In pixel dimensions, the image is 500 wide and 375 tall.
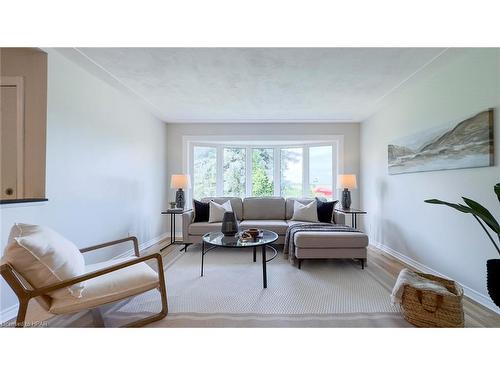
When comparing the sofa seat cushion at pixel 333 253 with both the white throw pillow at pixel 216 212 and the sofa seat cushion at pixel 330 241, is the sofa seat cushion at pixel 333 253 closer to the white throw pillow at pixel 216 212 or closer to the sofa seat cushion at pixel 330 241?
the sofa seat cushion at pixel 330 241

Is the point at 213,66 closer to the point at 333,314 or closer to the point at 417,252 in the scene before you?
the point at 333,314

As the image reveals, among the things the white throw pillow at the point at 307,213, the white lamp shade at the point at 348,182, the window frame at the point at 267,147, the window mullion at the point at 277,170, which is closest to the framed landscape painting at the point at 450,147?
the white lamp shade at the point at 348,182

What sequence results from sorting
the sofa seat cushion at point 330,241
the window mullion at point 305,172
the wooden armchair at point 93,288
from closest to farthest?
1. the wooden armchair at point 93,288
2. the sofa seat cushion at point 330,241
3. the window mullion at point 305,172

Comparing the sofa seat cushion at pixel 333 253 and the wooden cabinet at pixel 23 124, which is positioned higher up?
the wooden cabinet at pixel 23 124

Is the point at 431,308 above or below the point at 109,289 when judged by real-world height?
below

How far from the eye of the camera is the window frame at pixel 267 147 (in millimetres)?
4590

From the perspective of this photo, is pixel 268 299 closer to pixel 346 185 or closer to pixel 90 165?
pixel 90 165

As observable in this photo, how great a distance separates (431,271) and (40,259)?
3685 mm

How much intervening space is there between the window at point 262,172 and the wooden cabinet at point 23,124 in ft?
12.2

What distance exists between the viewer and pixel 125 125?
10.7 feet

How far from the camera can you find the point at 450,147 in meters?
2.27

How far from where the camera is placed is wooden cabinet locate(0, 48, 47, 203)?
2051mm

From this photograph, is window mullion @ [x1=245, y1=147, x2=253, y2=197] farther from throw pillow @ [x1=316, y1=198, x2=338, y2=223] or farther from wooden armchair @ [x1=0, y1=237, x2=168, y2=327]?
wooden armchair @ [x1=0, y1=237, x2=168, y2=327]

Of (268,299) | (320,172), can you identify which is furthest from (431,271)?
(320,172)
